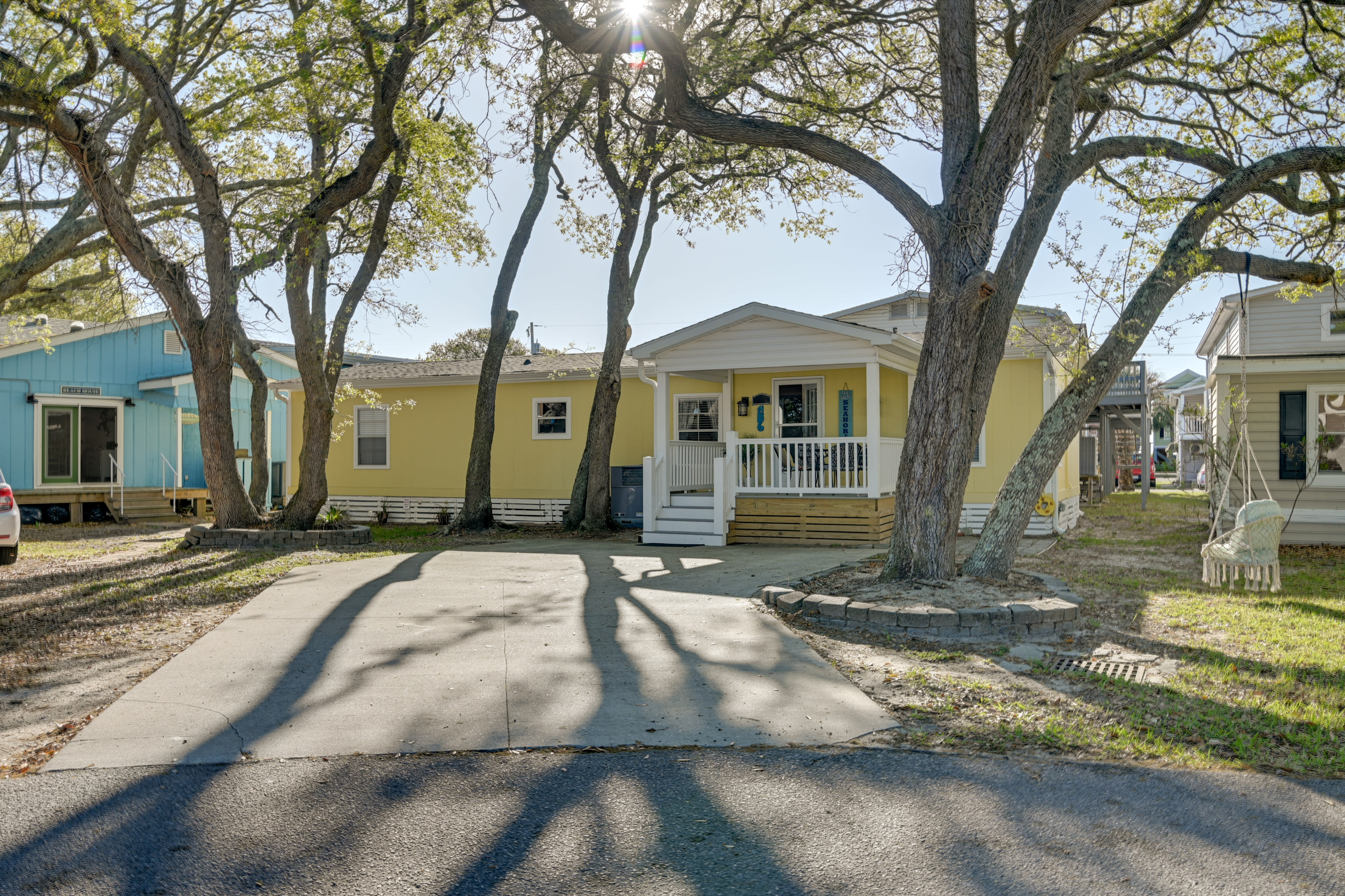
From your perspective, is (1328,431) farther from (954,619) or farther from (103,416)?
(103,416)

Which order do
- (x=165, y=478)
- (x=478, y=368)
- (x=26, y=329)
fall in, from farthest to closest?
(x=165, y=478) < (x=26, y=329) < (x=478, y=368)

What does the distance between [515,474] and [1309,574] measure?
42.5 ft

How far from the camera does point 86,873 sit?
119 inches

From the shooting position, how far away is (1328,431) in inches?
571

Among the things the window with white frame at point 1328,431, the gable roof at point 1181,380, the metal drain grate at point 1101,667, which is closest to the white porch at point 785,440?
the window with white frame at point 1328,431

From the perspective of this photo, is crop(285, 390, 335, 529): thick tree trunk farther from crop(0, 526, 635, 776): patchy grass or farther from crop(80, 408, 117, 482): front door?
crop(80, 408, 117, 482): front door

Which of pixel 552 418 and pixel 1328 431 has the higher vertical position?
pixel 552 418

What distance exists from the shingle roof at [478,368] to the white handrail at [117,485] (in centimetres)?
395

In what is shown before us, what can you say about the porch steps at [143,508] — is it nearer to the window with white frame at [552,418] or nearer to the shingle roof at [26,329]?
the shingle roof at [26,329]

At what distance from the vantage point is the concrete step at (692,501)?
13.9m

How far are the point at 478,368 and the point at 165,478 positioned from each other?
7939mm

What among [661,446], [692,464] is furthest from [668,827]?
[692,464]

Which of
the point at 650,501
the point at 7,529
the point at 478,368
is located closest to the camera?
the point at 7,529

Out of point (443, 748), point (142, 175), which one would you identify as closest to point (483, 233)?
point (142, 175)
